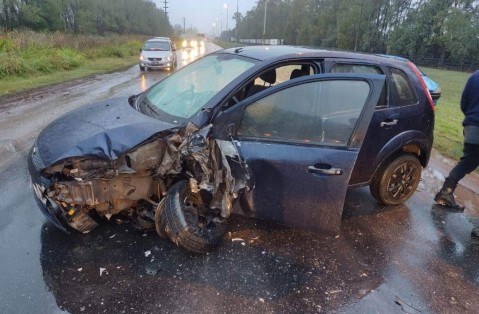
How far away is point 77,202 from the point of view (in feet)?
9.58

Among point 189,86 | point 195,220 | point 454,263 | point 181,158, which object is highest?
point 189,86

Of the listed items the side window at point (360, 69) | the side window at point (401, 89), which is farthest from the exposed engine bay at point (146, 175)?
the side window at point (401, 89)

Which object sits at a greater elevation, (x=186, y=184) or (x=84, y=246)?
(x=186, y=184)

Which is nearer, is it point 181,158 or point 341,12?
point 181,158

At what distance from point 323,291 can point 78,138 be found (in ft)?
7.75

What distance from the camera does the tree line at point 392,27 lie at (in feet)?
123

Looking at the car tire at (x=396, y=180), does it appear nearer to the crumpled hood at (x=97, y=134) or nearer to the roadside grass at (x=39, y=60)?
the crumpled hood at (x=97, y=134)

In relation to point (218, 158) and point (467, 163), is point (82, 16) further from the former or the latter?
point (467, 163)

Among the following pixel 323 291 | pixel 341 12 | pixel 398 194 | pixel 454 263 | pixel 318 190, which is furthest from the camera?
pixel 341 12

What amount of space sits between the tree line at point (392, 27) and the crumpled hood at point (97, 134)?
1633 inches

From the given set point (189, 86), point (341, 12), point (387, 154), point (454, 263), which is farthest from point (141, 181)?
point (341, 12)

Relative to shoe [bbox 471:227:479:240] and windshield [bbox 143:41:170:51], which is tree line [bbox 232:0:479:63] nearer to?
windshield [bbox 143:41:170:51]

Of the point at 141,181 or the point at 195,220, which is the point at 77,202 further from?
the point at 195,220

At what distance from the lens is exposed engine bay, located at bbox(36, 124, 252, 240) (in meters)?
2.88
